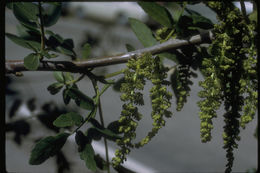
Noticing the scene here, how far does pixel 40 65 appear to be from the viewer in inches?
30.4

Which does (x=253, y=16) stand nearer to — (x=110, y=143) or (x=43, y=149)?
(x=43, y=149)

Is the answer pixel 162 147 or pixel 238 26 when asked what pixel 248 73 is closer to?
pixel 238 26

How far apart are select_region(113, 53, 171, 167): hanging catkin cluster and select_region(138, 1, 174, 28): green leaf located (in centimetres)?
13

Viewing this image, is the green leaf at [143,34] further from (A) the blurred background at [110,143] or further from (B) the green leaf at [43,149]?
(B) the green leaf at [43,149]

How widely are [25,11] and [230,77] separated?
595 millimetres

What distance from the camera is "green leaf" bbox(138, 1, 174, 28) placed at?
2.29ft

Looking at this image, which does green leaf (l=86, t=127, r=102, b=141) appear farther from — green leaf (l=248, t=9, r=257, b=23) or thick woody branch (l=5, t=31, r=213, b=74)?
green leaf (l=248, t=9, r=257, b=23)

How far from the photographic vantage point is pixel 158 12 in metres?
0.71

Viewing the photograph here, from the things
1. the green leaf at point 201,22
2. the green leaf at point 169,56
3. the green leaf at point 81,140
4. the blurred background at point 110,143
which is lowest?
the blurred background at point 110,143

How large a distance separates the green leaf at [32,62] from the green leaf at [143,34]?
0.92ft

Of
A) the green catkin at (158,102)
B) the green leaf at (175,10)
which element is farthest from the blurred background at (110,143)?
the green catkin at (158,102)

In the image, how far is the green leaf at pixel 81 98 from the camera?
0.71m

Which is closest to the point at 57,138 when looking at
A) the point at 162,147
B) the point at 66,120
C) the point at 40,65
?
the point at 66,120

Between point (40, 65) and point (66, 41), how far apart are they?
20cm
